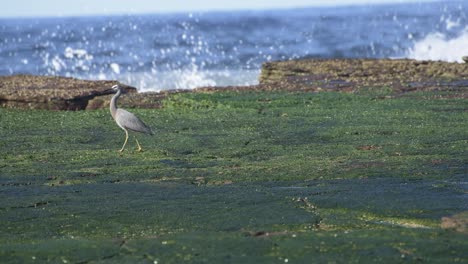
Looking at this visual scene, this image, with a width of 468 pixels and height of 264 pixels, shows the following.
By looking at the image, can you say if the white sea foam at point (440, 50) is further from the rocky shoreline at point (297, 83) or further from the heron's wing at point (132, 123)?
the heron's wing at point (132, 123)

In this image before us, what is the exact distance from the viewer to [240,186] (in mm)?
15867

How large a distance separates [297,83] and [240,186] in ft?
57.8

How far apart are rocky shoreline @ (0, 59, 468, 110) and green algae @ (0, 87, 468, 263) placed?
3010 millimetres

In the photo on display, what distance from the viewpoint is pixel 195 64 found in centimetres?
6981

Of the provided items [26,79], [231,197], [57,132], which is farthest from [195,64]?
[231,197]

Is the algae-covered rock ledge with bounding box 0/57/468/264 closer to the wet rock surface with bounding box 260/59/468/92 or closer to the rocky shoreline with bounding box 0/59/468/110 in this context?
the rocky shoreline with bounding box 0/59/468/110

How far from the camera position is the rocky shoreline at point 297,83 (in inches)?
1147

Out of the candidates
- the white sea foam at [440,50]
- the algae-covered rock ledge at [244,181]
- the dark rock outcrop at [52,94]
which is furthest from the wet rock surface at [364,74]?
the white sea foam at [440,50]

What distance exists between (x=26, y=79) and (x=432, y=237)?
24848 millimetres

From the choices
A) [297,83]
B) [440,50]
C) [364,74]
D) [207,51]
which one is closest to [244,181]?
[297,83]

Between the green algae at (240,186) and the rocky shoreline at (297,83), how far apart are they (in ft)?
9.88

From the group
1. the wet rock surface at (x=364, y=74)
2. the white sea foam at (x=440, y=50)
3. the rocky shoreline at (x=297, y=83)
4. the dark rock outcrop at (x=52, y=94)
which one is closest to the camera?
the dark rock outcrop at (x=52, y=94)

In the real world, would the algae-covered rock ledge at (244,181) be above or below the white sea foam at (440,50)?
below

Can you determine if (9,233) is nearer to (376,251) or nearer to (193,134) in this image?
(376,251)
